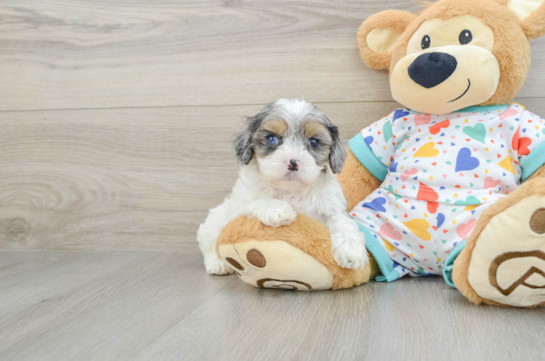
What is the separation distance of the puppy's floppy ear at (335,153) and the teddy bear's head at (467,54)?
0.27 metres

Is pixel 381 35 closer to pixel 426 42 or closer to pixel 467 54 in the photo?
pixel 426 42

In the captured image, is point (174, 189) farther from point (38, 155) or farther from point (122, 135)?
point (38, 155)

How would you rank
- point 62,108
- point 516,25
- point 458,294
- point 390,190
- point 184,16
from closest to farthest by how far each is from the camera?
1. point 458,294
2. point 516,25
3. point 390,190
4. point 184,16
5. point 62,108

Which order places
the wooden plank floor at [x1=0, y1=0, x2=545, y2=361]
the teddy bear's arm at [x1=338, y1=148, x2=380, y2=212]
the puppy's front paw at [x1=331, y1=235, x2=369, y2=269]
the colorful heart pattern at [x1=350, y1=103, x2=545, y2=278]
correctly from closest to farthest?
the puppy's front paw at [x1=331, y1=235, x2=369, y2=269]
the colorful heart pattern at [x1=350, y1=103, x2=545, y2=278]
the wooden plank floor at [x1=0, y1=0, x2=545, y2=361]
the teddy bear's arm at [x1=338, y1=148, x2=380, y2=212]

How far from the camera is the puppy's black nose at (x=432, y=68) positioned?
4.44 feet

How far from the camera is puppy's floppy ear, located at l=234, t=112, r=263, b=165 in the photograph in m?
1.40

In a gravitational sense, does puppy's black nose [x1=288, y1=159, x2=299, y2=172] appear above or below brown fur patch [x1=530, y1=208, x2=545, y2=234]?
above

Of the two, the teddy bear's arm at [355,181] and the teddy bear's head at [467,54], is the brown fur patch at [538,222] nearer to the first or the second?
the teddy bear's head at [467,54]

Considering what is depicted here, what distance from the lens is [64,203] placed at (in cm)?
217

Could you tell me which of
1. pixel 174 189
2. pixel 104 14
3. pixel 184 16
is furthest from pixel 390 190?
pixel 104 14

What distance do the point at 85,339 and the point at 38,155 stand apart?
54.8 inches

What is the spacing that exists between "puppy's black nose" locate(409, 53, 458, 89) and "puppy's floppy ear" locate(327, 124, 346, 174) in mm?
298

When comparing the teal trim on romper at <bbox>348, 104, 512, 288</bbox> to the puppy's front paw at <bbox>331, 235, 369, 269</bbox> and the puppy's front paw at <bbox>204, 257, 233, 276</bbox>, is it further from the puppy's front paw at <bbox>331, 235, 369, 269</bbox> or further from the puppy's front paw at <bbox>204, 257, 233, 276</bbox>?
the puppy's front paw at <bbox>204, 257, 233, 276</bbox>

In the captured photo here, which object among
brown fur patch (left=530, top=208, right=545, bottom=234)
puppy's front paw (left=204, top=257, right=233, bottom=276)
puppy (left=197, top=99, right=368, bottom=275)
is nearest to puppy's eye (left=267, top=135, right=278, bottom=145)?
puppy (left=197, top=99, right=368, bottom=275)
